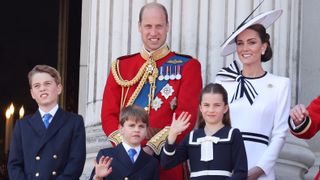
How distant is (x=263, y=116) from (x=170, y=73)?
28.5 inches

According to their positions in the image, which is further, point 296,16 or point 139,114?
point 296,16

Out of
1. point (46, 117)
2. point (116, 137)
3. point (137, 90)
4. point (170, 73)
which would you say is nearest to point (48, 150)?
point (46, 117)

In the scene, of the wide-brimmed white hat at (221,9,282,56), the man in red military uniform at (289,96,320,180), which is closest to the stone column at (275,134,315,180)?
the wide-brimmed white hat at (221,9,282,56)

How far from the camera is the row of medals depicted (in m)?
6.53

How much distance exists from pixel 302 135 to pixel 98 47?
229 centimetres

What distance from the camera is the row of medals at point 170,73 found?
6527 millimetres

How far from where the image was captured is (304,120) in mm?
5852

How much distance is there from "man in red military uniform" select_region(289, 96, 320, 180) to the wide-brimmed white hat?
0.67 m

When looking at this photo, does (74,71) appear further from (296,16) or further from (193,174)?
(193,174)

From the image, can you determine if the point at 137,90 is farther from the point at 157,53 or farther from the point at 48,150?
the point at 48,150

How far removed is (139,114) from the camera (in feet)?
19.7

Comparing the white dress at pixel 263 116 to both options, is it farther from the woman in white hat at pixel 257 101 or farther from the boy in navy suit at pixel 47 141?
the boy in navy suit at pixel 47 141

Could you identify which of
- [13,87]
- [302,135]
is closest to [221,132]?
[302,135]

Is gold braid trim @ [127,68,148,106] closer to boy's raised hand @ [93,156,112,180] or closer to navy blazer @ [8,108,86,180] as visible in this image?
navy blazer @ [8,108,86,180]
